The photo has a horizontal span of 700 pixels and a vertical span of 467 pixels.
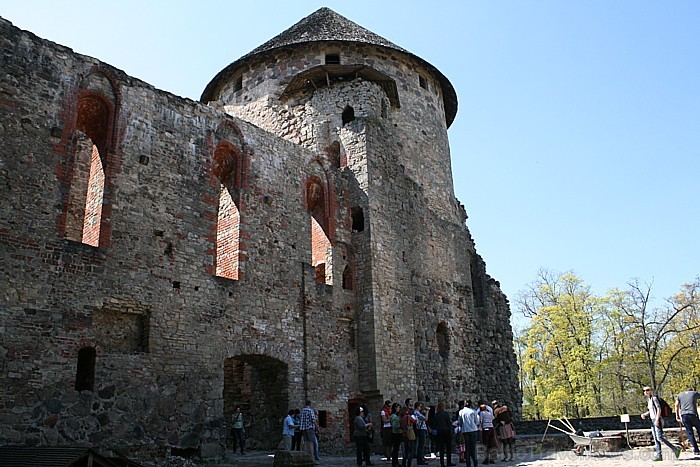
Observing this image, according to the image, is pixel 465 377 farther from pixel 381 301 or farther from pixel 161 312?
pixel 161 312

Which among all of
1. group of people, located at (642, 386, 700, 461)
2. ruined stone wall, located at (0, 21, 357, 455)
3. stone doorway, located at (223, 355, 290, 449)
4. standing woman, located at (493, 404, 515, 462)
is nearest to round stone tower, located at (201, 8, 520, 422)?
ruined stone wall, located at (0, 21, 357, 455)

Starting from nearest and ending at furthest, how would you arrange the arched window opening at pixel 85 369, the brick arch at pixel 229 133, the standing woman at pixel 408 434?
1. the arched window opening at pixel 85 369
2. the standing woman at pixel 408 434
3. the brick arch at pixel 229 133

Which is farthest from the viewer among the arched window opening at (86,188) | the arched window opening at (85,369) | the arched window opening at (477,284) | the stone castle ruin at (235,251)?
the arched window opening at (477,284)

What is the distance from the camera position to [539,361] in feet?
96.9

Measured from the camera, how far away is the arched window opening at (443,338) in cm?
1881

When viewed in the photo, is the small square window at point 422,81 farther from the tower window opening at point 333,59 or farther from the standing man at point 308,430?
the standing man at point 308,430

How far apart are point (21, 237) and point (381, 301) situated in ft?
29.4

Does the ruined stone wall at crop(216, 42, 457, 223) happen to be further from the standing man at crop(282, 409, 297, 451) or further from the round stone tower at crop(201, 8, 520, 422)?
the standing man at crop(282, 409, 297, 451)

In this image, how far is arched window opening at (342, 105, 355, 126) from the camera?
18828 millimetres

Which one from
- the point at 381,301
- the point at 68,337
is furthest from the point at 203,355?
the point at 381,301

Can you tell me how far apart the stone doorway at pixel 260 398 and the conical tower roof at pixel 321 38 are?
10543mm

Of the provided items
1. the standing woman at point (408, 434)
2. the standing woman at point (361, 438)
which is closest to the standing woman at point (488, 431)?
the standing woman at point (408, 434)

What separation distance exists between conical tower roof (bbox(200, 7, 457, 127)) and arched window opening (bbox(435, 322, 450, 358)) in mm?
9254

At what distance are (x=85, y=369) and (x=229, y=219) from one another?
18.3 feet
